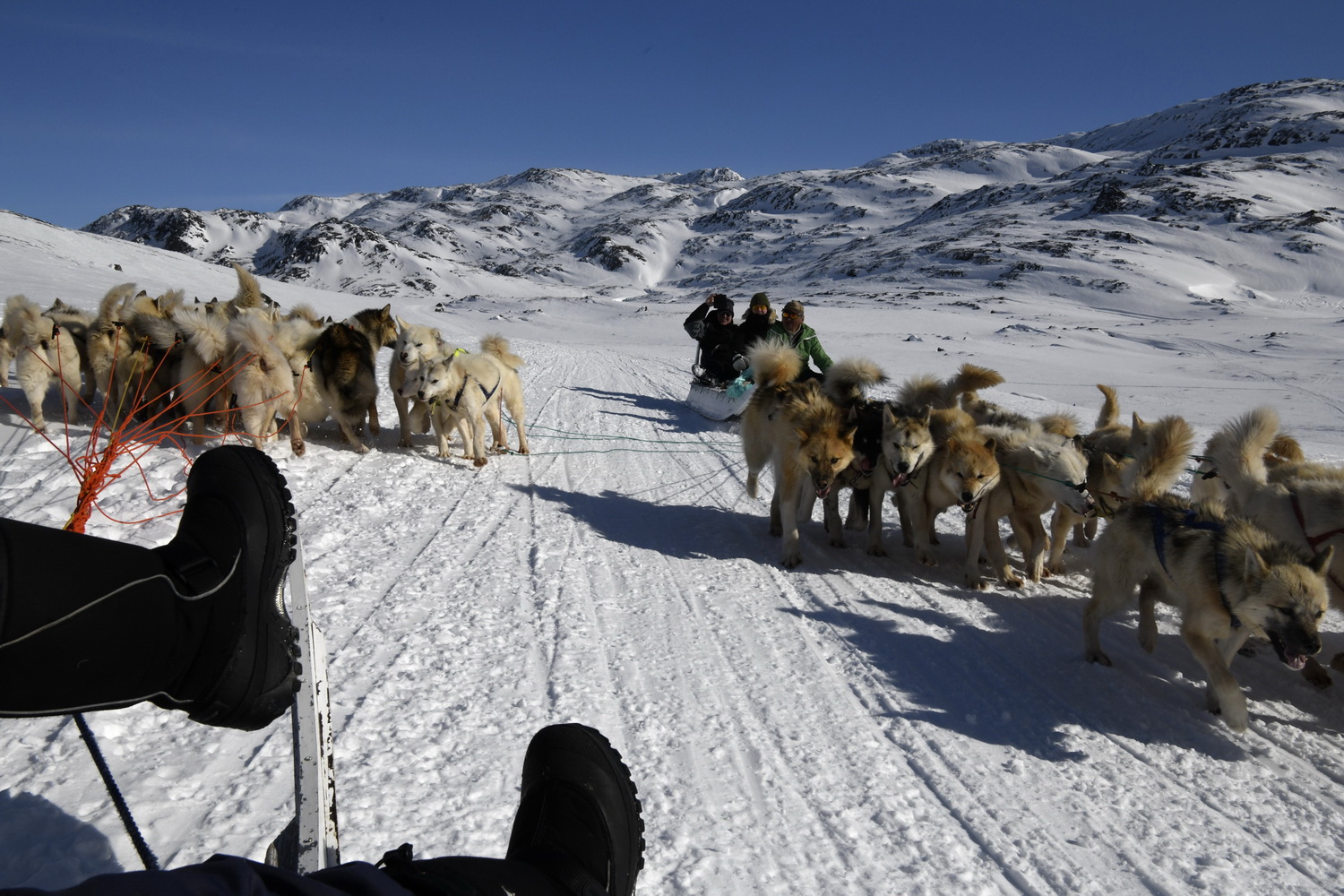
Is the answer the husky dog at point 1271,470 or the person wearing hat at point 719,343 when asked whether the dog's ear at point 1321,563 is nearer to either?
the husky dog at point 1271,470

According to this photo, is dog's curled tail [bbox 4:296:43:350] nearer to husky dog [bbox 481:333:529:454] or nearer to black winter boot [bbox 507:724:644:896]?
husky dog [bbox 481:333:529:454]

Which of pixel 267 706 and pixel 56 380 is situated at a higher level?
pixel 56 380

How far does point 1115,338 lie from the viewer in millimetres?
30234

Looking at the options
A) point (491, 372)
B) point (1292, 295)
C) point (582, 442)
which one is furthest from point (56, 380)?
point (1292, 295)

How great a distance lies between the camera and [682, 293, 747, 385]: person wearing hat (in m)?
10.4

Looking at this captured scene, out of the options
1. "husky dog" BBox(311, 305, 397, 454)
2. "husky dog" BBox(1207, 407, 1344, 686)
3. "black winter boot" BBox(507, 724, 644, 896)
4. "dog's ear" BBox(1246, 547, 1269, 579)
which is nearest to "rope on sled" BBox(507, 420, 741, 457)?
"husky dog" BBox(311, 305, 397, 454)

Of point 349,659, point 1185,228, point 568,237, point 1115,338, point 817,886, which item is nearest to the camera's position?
point 817,886

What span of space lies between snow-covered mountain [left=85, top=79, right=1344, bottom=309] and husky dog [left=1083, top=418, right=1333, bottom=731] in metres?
60.1

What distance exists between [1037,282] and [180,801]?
71.6 metres

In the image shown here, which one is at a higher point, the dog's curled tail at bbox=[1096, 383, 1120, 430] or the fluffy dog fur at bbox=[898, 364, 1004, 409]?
the fluffy dog fur at bbox=[898, 364, 1004, 409]

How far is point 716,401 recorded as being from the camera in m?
10.0

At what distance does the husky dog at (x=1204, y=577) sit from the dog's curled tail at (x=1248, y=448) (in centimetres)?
54

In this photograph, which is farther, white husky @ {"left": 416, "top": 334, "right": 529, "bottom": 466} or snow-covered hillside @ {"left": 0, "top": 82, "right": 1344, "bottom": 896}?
white husky @ {"left": 416, "top": 334, "right": 529, "bottom": 466}

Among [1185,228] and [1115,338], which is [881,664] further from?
[1185,228]
